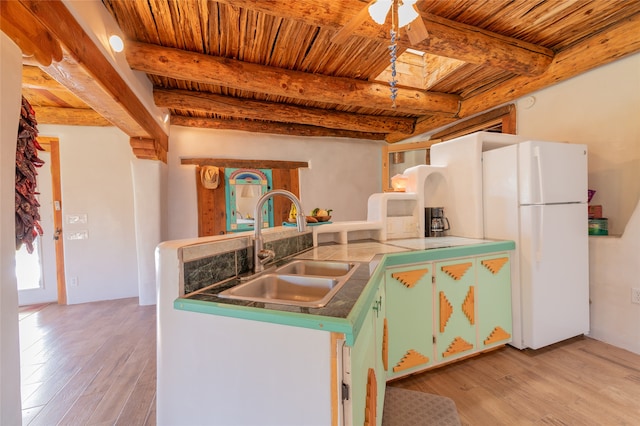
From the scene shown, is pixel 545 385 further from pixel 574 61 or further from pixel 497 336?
pixel 574 61

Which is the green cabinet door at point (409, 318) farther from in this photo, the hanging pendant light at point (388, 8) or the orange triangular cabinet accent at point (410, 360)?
the hanging pendant light at point (388, 8)

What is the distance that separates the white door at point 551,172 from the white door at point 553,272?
0.29 feet

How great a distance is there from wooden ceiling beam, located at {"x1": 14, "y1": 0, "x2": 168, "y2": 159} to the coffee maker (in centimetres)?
286

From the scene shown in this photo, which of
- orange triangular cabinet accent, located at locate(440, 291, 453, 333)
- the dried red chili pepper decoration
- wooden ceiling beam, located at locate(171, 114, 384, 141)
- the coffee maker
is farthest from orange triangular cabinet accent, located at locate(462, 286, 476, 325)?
wooden ceiling beam, located at locate(171, 114, 384, 141)

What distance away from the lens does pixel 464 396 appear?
1.70 m

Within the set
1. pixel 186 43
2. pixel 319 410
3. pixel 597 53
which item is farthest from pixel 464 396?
pixel 186 43

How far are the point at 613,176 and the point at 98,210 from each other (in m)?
5.80

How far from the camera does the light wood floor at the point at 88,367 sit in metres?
1.62

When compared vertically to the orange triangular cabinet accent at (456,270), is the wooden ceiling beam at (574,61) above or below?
above

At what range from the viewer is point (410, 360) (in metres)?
1.82

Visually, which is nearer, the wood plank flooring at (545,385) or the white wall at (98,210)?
the wood plank flooring at (545,385)

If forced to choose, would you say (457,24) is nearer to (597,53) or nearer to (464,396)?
(597,53)

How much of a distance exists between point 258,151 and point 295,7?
8.66ft

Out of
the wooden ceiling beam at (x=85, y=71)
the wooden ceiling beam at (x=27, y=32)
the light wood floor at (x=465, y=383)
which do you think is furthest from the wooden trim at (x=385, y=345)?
the wooden ceiling beam at (x=85, y=71)
